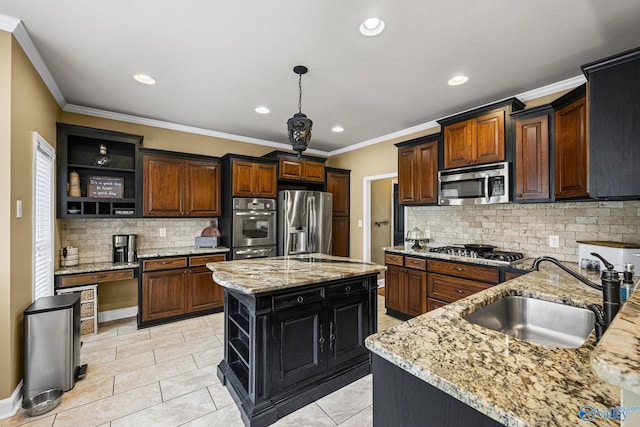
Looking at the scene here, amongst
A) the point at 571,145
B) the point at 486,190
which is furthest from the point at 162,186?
the point at 571,145

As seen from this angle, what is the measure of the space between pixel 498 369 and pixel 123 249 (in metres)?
4.28

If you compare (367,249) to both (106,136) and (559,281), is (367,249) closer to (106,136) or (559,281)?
(559,281)

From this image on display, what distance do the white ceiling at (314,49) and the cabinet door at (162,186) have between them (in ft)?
2.45

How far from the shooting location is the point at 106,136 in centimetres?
357

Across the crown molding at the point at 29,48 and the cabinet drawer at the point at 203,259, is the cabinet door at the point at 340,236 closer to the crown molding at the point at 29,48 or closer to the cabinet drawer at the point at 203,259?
the cabinet drawer at the point at 203,259

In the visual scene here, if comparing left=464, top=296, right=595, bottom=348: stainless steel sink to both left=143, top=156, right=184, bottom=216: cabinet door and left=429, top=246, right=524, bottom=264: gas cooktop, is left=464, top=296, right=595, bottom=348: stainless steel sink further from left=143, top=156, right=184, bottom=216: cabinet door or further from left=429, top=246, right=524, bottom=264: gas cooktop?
left=143, top=156, right=184, bottom=216: cabinet door

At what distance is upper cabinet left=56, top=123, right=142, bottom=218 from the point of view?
10.9 ft

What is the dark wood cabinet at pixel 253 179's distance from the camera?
14.0 feet

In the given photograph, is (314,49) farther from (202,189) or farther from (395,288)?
(395,288)

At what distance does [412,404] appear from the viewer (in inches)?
36.1

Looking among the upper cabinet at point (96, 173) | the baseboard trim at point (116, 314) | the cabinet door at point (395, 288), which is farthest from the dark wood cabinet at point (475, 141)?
the baseboard trim at point (116, 314)

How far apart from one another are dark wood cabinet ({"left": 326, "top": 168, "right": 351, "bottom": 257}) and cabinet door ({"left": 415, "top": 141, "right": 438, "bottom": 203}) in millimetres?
1911

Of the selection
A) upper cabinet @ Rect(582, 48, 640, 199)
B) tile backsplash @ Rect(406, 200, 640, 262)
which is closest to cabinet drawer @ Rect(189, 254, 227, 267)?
tile backsplash @ Rect(406, 200, 640, 262)

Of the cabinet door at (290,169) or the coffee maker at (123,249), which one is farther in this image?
the cabinet door at (290,169)
